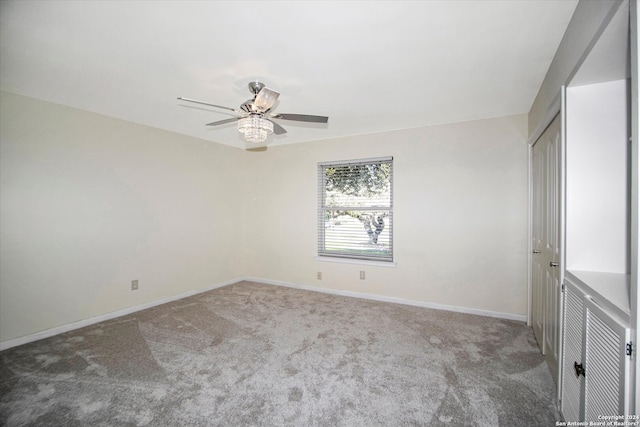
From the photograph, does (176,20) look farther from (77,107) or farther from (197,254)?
(197,254)

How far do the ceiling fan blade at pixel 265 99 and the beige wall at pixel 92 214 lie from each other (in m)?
2.42

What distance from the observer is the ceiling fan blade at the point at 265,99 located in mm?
1964

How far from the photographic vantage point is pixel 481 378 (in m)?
2.12

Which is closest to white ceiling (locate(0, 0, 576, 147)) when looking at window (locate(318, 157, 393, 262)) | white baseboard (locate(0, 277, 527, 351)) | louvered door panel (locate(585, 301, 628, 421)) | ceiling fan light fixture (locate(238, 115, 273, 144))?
ceiling fan light fixture (locate(238, 115, 273, 144))

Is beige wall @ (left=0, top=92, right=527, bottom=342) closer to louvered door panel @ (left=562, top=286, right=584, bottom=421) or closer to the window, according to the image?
the window

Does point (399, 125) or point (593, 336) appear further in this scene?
point (399, 125)

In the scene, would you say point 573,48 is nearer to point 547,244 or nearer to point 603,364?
point 547,244

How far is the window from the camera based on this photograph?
4.11 metres

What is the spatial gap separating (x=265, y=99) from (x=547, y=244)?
2.62 metres

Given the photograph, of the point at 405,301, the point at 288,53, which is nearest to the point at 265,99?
the point at 288,53

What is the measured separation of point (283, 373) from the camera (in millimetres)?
2221

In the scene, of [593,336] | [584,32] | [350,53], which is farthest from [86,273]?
[584,32]

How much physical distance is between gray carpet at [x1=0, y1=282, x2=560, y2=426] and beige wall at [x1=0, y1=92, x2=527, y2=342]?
0.48m

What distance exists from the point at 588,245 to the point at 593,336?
22.7 inches
